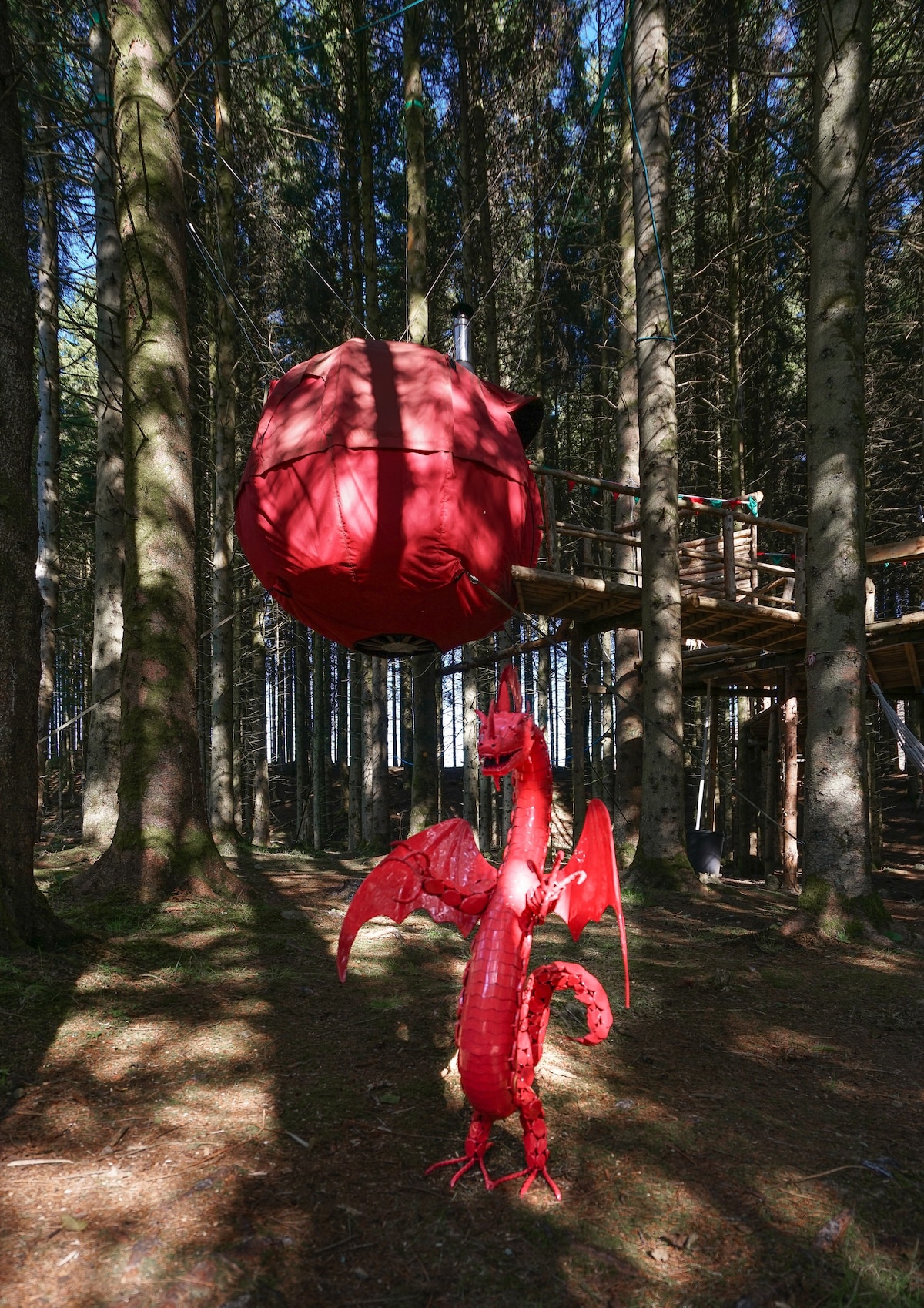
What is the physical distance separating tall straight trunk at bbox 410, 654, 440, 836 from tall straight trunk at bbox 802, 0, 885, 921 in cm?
518

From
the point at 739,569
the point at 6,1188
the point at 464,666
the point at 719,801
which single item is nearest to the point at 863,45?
the point at 739,569

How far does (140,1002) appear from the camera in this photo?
4.09 m

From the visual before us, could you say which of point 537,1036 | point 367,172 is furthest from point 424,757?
point 367,172

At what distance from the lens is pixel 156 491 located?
240 inches

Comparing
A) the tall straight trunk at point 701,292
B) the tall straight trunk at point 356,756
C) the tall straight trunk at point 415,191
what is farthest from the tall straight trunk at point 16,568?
the tall straight trunk at point 356,756

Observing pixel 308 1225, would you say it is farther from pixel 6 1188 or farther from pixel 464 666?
pixel 464 666

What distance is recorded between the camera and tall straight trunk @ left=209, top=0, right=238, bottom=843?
11062mm

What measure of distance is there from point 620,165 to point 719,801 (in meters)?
14.6

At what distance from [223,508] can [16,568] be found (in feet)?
23.9

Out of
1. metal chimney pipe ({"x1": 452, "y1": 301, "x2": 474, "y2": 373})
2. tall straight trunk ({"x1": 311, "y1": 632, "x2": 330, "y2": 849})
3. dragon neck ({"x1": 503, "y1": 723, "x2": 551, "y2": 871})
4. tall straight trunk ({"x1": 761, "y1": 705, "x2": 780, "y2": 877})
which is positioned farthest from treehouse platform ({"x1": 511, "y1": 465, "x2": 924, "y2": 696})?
tall straight trunk ({"x1": 311, "y1": 632, "x2": 330, "y2": 849})

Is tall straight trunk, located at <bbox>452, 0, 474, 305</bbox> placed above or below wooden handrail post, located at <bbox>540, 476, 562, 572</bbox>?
above

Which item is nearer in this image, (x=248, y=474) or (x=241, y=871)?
(x=248, y=474)

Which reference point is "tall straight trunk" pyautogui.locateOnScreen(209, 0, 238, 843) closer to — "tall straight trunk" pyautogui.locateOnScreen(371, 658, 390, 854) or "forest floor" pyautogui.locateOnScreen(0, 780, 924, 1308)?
"tall straight trunk" pyautogui.locateOnScreen(371, 658, 390, 854)

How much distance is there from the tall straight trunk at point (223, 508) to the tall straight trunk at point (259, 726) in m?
1.67
